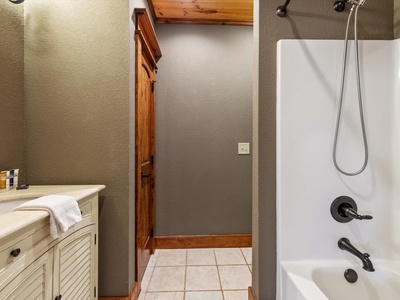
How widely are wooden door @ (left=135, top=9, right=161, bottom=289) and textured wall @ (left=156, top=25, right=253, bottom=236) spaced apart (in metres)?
0.14

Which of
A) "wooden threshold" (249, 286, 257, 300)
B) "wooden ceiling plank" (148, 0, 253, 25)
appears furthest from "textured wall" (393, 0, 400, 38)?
"wooden threshold" (249, 286, 257, 300)

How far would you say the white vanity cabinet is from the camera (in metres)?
0.78

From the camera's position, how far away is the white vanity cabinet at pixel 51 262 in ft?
2.55

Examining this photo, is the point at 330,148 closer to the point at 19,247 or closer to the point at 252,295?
the point at 252,295

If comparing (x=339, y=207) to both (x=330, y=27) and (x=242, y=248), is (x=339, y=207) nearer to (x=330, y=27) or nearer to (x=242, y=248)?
(x=330, y=27)

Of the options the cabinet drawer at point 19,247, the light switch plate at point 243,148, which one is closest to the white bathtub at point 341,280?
the cabinet drawer at point 19,247

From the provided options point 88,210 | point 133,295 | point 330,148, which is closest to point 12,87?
point 88,210

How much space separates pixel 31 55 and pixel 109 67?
1.74 ft

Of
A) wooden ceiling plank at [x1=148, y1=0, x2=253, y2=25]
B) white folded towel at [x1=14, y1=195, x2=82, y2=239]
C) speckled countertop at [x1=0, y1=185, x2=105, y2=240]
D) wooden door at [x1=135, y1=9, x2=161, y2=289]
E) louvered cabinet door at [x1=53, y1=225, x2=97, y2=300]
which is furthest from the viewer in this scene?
wooden ceiling plank at [x1=148, y1=0, x2=253, y2=25]

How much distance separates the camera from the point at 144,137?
2160mm

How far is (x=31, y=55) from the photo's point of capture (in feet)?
5.23

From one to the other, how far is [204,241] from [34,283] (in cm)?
196

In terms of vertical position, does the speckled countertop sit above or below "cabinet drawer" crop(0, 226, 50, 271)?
above

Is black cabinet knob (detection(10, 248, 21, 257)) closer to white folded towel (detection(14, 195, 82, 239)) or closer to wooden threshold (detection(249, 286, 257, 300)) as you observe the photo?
white folded towel (detection(14, 195, 82, 239))
